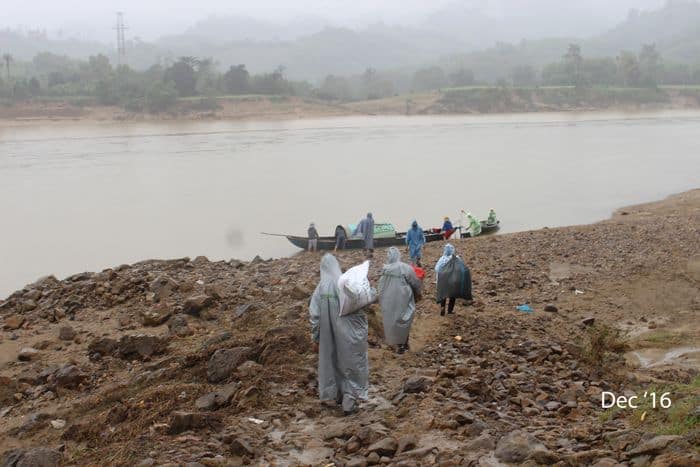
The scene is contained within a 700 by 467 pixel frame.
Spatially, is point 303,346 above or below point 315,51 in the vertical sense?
below

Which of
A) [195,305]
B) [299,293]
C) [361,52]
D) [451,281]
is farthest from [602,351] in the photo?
[361,52]

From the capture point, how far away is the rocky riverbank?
4.70m

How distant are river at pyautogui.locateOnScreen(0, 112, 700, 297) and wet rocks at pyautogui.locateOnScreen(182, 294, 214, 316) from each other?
9.38 metres

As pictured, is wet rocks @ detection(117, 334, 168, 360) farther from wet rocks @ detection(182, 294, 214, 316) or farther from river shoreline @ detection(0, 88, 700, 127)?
river shoreline @ detection(0, 88, 700, 127)

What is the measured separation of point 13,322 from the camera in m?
8.49

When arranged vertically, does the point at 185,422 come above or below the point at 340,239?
above

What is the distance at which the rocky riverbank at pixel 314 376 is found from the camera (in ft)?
15.4

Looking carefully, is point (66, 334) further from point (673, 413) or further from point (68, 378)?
point (673, 413)

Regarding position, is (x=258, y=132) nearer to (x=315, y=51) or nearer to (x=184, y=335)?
(x=184, y=335)

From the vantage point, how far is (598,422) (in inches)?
196

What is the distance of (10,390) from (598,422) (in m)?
4.87

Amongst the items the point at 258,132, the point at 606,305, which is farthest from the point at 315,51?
the point at 606,305

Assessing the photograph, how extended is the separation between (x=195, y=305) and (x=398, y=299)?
2.60 m

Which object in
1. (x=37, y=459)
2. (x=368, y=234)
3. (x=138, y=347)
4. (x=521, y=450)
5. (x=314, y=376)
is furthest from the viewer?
(x=368, y=234)
